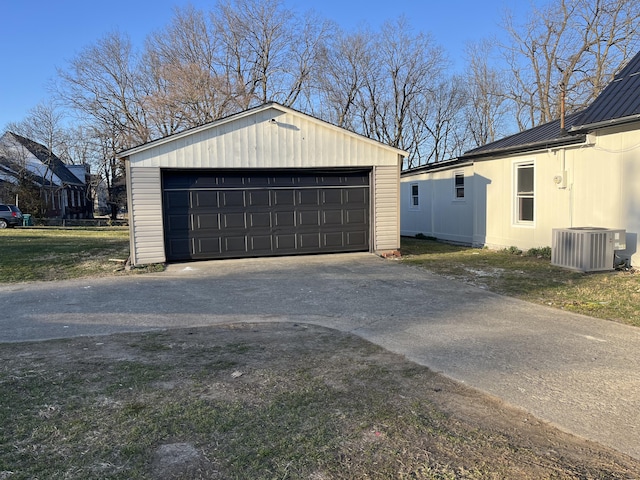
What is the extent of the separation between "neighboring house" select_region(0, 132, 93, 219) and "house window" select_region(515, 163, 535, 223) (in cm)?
3435

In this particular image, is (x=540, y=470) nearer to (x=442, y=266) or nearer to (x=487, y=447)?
(x=487, y=447)

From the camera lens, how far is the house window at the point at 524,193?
12492 mm

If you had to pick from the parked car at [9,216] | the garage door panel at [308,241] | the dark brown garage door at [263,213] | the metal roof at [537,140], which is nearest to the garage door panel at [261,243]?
the dark brown garage door at [263,213]

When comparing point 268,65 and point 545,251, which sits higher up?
point 268,65

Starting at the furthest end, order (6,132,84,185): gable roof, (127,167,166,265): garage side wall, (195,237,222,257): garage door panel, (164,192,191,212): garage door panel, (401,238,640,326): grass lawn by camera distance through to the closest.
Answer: (6,132,84,185): gable roof
(195,237,222,257): garage door panel
(164,192,191,212): garage door panel
(127,167,166,265): garage side wall
(401,238,640,326): grass lawn

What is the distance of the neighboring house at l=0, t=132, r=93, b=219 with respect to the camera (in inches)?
1325

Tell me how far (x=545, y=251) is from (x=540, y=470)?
10.4m

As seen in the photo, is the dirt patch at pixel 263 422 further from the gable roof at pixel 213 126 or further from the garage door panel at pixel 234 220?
the garage door panel at pixel 234 220

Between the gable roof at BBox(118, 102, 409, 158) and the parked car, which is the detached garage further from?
the parked car

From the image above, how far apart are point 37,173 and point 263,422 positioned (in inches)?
1599

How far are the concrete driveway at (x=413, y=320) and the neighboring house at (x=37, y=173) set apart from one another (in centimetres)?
3004

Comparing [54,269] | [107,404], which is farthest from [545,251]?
[54,269]

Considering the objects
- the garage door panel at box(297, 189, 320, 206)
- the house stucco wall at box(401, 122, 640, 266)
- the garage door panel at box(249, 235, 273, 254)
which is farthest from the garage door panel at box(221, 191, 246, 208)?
the house stucco wall at box(401, 122, 640, 266)

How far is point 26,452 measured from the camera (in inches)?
109
